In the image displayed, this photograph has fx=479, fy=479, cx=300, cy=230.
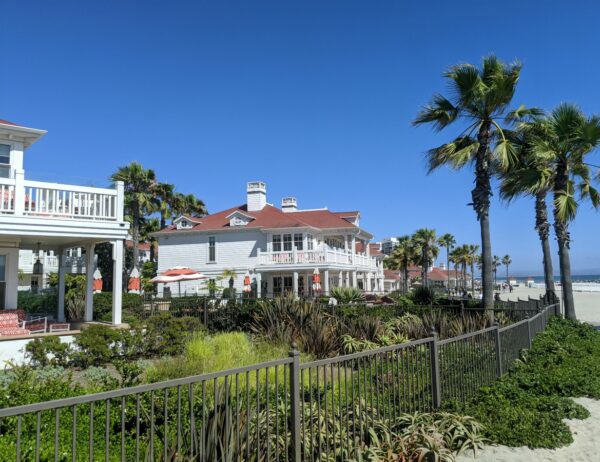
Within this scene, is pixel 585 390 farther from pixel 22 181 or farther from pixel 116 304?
pixel 22 181

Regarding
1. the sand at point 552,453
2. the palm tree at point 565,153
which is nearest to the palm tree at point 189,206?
the palm tree at point 565,153

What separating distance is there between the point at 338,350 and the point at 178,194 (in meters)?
34.5

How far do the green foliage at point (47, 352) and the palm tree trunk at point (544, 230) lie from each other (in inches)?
737

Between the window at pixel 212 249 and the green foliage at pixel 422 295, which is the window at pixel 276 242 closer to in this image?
the window at pixel 212 249

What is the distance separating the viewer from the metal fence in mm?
3287

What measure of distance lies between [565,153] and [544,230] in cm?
397

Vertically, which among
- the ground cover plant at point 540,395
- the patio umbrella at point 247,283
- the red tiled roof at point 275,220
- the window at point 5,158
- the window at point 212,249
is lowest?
the ground cover plant at point 540,395

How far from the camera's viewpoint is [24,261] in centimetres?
4381

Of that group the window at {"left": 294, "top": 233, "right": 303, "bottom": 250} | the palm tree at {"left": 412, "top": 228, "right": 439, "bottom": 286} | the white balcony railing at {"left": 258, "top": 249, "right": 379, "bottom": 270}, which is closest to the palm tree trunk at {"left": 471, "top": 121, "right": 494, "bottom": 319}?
the white balcony railing at {"left": 258, "top": 249, "right": 379, "bottom": 270}

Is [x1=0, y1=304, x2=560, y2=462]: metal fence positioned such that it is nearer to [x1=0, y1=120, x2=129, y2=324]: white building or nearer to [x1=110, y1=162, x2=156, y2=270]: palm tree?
[x1=0, y1=120, x2=129, y2=324]: white building

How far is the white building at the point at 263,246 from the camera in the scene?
109ft

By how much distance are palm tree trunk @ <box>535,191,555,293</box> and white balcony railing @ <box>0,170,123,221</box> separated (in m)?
17.1

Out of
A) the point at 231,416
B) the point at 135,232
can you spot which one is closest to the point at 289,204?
the point at 135,232

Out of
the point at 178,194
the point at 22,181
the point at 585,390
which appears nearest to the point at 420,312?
the point at 585,390
